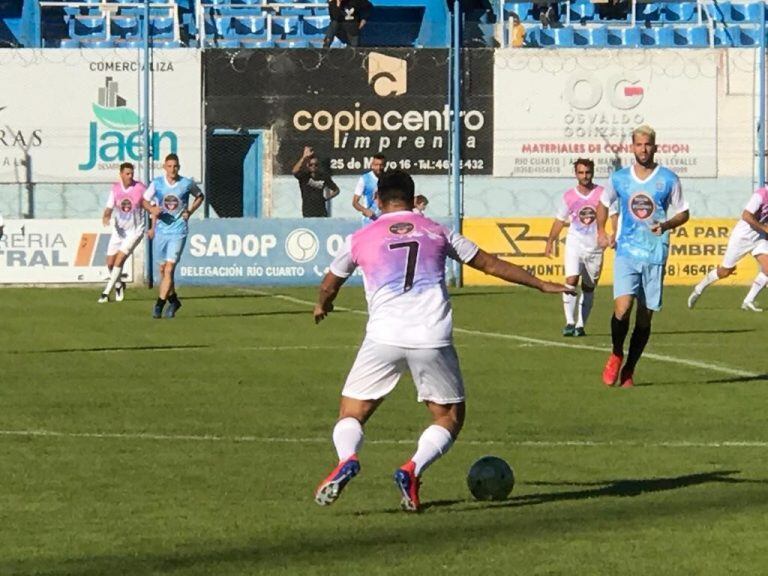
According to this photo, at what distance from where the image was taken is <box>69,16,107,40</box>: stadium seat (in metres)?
38.4

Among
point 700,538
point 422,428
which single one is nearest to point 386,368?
point 700,538

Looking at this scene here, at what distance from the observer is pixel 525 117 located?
1441 inches

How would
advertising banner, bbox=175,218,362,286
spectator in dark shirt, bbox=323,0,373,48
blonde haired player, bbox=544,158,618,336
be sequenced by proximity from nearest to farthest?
blonde haired player, bbox=544,158,618,336 < advertising banner, bbox=175,218,362,286 < spectator in dark shirt, bbox=323,0,373,48

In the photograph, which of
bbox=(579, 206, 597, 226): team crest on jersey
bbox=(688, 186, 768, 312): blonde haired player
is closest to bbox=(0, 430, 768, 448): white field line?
bbox=(579, 206, 597, 226): team crest on jersey

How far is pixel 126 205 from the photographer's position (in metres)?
30.0

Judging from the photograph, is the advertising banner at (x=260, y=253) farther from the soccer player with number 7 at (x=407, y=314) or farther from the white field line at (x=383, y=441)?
the soccer player with number 7 at (x=407, y=314)

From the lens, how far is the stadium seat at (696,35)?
38625mm

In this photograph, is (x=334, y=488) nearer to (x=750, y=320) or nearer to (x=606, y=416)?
(x=606, y=416)

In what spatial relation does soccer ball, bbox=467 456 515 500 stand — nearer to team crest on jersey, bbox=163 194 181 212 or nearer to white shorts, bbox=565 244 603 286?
white shorts, bbox=565 244 603 286

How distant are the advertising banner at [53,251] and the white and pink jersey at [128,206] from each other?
3871 millimetres

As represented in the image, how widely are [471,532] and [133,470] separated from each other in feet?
9.28

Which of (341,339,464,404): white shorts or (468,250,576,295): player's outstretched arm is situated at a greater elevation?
(468,250,576,295): player's outstretched arm

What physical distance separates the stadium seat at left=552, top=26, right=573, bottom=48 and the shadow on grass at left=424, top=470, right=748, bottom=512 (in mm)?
28698

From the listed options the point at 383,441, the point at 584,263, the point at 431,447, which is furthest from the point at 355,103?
the point at 431,447
